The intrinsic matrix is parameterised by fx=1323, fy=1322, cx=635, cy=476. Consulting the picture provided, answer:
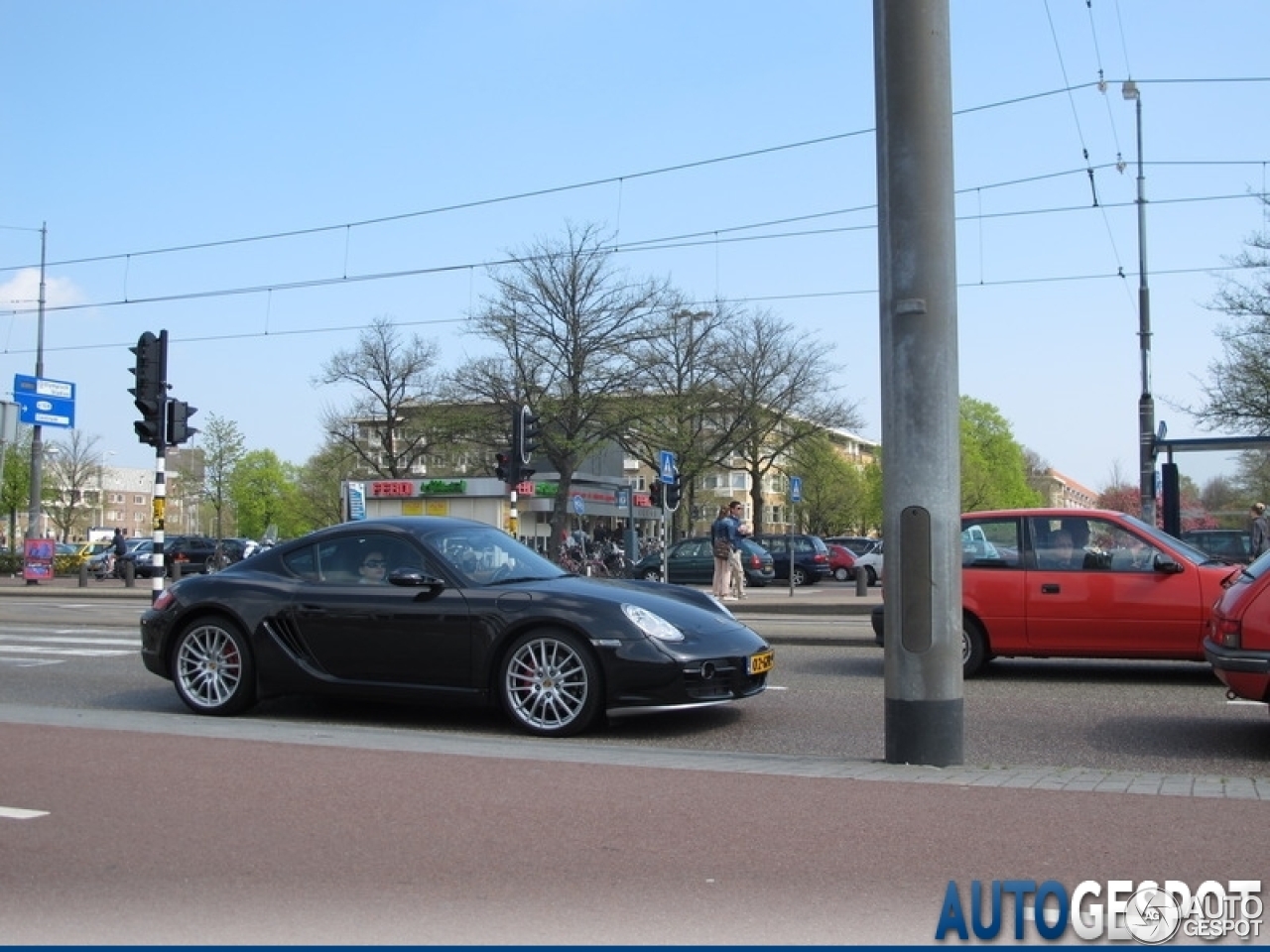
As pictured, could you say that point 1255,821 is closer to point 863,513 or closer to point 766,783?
point 766,783

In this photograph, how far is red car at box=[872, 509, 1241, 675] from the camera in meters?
10.4

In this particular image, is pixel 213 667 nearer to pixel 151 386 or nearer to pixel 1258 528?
pixel 151 386

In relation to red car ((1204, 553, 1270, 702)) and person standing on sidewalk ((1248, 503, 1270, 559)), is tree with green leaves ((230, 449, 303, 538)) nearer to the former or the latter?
person standing on sidewalk ((1248, 503, 1270, 559))

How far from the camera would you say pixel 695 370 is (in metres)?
51.2

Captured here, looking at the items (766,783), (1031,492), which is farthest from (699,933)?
(1031,492)

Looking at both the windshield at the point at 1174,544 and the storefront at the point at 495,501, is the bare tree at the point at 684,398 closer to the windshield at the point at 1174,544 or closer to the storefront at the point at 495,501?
the storefront at the point at 495,501

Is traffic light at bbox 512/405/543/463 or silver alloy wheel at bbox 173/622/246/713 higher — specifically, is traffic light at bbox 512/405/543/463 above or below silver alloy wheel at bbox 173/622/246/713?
above

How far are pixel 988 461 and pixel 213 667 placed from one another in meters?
87.1

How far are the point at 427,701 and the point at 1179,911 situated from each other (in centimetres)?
548

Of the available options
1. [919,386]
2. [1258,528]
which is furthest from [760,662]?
[1258,528]

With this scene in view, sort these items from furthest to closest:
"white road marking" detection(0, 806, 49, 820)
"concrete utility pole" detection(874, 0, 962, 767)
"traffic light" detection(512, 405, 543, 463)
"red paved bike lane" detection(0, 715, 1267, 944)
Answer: "traffic light" detection(512, 405, 543, 463) < "concrete utility pole" detection(874, 0, 962, 767) < "white road marking" detection(0, 806, 49, 820) < "red paved bike lane" detection(0, 715, 1267, 944)

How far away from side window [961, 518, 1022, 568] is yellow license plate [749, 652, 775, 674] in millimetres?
3133

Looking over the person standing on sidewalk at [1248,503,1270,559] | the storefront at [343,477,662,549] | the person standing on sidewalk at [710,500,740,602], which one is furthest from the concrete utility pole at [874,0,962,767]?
the storefront at [343,477,662,549]

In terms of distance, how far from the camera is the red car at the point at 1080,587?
34.2 feet
